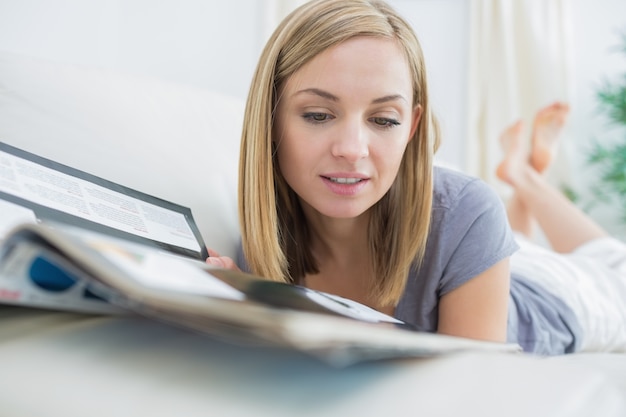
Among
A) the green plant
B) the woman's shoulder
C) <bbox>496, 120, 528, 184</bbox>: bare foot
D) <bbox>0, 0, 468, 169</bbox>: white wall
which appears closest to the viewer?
the woman's shoulder

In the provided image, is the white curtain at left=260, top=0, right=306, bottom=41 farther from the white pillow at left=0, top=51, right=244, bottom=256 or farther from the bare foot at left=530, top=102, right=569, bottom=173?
the white pillow at left=0, top=51, right=244, bottom=256

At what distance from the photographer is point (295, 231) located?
1.24 m

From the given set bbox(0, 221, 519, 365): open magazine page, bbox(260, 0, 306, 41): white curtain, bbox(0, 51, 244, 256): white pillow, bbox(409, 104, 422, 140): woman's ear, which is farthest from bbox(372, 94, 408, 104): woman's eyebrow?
bbox(260, 0, 306, 41): white curtain

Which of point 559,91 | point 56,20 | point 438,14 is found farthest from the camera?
point 438,14

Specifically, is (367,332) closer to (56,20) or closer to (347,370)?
(347,370)

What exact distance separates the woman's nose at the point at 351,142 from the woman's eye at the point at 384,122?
0.03m

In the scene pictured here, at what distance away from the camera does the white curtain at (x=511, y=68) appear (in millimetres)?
3285

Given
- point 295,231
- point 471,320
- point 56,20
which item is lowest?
point 471,320

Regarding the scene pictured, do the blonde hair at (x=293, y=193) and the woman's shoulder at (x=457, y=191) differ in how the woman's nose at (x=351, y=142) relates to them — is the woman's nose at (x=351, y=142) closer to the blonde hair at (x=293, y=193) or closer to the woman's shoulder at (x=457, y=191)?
the blonde hair at (x=293, y=193)

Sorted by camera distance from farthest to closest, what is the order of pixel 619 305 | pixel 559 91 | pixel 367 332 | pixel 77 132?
pixel 559 91, pixel 619 305, pixel 77 132, pixel 367 332

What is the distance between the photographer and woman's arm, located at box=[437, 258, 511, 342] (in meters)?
1.11

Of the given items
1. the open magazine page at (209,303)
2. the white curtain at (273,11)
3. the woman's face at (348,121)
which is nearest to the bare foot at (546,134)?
the white curtain at (273,11)

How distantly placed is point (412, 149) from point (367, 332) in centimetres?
82

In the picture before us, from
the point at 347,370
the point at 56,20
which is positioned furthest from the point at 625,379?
the point at 56,20
